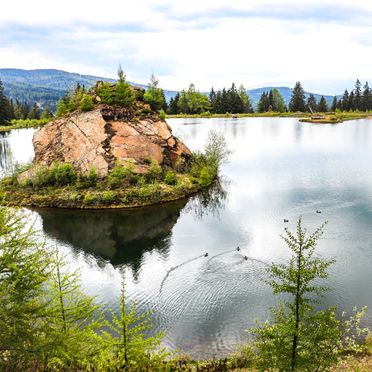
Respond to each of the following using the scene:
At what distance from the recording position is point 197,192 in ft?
184

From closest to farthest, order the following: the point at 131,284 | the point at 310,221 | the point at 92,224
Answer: the point at 131,284 → the point at 310,221 → the point at 92,224

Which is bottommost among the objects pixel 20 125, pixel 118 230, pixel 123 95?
pixel 118 230

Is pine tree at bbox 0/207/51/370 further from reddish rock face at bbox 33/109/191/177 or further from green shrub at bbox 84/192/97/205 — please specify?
reddish rock face at bbox 33/109/191/177

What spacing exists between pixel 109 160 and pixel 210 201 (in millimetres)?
15950

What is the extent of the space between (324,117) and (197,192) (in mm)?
108157

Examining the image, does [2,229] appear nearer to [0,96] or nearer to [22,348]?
[22,348]

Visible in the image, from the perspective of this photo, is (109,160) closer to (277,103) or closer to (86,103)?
(86,103)

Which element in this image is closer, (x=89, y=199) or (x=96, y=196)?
(x=89, y=199)

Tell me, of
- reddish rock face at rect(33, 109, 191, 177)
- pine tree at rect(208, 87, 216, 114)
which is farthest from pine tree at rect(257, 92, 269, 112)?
reddish rock face at rect(33, 109, 191, 177)

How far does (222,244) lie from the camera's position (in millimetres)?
36344

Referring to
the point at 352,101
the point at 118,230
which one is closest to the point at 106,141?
the point at 118,230

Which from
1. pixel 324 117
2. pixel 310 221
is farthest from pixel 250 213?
pixel 324 117

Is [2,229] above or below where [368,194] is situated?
above

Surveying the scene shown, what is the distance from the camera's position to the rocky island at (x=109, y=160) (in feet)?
168
